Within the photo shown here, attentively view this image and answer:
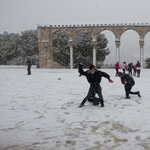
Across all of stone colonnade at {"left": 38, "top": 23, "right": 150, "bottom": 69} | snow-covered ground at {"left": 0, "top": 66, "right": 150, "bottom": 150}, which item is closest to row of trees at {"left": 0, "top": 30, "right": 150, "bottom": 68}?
stone colonnade at {"left": 38, "top": 23, "right": 150, "bottom": 69}

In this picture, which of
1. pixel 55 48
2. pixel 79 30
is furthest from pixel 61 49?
pixel 79 30

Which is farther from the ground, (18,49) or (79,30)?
(79,30)

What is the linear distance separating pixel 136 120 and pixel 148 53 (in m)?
165

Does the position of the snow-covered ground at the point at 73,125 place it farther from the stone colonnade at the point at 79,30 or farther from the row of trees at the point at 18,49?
the row of trees at the point at 18,49

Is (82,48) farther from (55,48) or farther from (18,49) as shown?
(18,49)

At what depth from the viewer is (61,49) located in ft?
111

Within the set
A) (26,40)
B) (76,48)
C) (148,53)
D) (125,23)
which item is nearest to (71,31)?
(125,23)

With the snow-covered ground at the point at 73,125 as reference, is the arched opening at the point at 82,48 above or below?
above

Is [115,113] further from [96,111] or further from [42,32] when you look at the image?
[42,32]

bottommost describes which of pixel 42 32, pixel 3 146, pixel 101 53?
pixel 3 146

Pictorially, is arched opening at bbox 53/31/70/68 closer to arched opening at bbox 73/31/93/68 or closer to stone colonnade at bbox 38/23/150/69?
arched opening at bbox 73/31/93/68

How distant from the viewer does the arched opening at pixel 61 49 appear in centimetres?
3375

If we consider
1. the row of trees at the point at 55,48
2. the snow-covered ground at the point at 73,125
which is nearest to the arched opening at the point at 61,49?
the row of trees at the point at 55,48

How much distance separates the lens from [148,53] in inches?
6127
